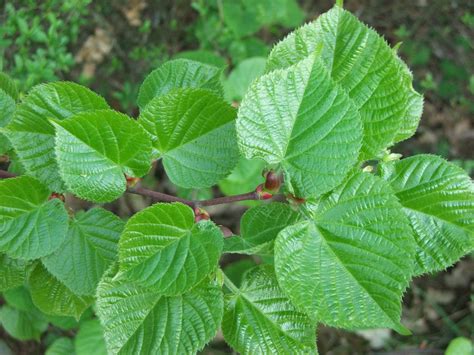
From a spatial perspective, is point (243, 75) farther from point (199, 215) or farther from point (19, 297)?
point (199, 215)

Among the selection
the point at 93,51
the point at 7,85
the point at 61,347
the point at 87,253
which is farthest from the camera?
the point at 93,51

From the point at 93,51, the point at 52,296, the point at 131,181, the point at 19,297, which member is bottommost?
the point at 19,297

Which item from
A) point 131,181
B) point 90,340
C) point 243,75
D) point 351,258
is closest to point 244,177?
point 243,75

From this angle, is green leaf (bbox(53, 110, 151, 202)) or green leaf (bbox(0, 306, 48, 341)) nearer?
green leaf (bbox(53, 110, 151, 202))

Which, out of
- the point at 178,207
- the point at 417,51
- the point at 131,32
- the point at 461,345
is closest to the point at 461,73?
the point at 417,51

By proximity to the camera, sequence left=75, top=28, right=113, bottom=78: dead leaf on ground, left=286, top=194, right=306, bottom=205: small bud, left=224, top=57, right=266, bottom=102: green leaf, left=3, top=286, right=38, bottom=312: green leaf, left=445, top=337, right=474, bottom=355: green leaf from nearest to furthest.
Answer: left=286, top=194, right=306, bottom=205: small bud
left=3, top=286, right=38, bottom=312: green leaf
left=445, top=337, right=474, bottom=355: green leaf
left=224, top=57, right=266, bottom=102: green leaf
left=75, top=28, right=113, bottom=78: dead leaf on ground

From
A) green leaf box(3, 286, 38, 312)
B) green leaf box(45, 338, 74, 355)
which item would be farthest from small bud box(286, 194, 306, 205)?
green leaf box(45, 338, 74, 355)

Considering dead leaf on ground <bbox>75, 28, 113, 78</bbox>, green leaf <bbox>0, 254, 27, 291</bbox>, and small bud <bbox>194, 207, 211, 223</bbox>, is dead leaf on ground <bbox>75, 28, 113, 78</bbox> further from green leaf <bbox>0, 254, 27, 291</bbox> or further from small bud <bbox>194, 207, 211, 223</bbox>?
small bud <bbox>194, 207, 211, 223</bbox>
